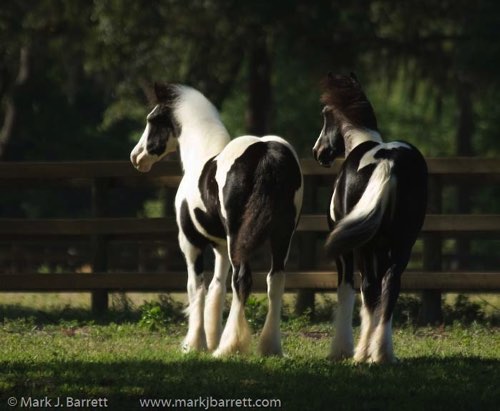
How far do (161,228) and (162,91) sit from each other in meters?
2.91

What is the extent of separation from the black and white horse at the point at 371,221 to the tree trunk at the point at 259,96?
1461 cm

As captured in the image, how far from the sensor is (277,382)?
23.8ft

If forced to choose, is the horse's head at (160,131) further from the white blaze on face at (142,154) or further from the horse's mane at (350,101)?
the horse's mane at (350,101)

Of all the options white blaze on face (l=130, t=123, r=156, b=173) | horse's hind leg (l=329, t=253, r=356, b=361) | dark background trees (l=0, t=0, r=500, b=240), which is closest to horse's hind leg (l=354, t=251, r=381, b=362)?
horse's hind leg (l=329, t=253, r=356, b=361)

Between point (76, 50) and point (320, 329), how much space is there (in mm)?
12878

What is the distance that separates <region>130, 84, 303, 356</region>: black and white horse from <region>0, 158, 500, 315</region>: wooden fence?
2.93 meters

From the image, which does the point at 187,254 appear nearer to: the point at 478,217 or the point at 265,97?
the point at 478,217

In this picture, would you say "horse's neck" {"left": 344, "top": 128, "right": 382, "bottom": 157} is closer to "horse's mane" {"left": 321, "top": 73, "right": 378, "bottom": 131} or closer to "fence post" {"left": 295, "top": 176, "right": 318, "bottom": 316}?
"horse's mane" {"left": 321, "top": 73, "right": 378, "bottom": 131}

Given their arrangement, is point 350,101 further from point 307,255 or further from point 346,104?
point 307,255

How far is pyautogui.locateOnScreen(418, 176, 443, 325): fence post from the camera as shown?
39.0 ft

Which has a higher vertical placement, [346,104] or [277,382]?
[346,104]

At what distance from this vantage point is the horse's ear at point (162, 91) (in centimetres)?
964

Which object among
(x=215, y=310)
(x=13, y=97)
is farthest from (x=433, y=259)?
(x=13, y=97)

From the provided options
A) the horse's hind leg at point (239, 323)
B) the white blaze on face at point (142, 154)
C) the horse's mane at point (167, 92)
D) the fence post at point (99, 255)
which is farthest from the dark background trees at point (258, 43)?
the horse's hind leg at point (239, 323)
